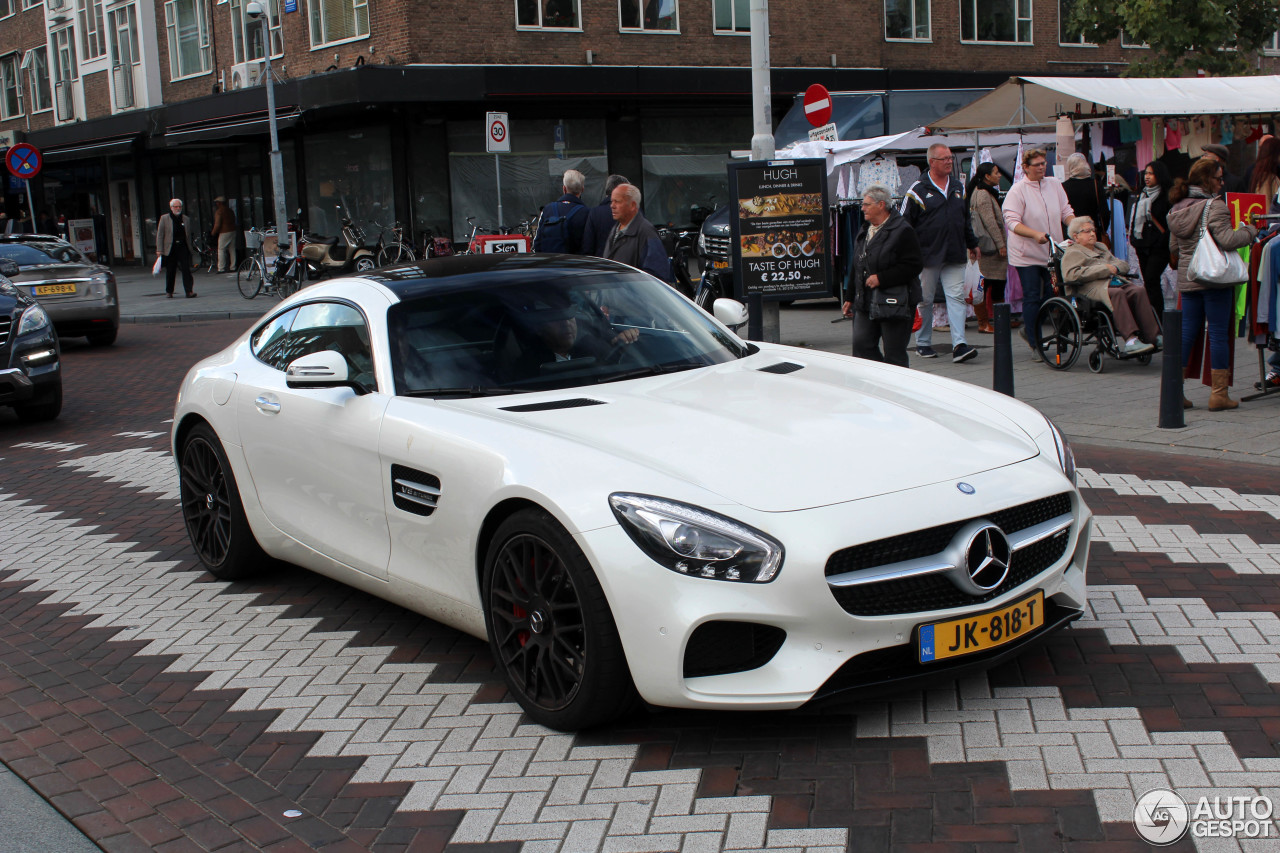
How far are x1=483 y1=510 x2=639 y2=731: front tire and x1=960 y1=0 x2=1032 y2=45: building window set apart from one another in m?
32.6

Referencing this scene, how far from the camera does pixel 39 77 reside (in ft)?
145

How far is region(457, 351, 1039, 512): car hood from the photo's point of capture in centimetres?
373

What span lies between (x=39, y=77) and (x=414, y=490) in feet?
152

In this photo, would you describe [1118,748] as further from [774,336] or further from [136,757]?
[774,336]

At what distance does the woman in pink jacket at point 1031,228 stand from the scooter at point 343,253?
1501 centimetres

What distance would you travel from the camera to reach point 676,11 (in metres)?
29.2

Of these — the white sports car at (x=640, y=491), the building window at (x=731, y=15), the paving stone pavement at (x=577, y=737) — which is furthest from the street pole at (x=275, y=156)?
the white sports car at (x=640, y=491)

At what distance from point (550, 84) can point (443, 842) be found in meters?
25.3

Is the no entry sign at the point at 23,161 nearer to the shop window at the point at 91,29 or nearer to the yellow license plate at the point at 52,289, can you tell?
the yellow license plate at the point at 52,289

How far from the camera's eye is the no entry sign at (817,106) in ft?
54.1

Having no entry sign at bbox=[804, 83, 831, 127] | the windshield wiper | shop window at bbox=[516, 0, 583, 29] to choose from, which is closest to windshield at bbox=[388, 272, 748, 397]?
the windshield wiper

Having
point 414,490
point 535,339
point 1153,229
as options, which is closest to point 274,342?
point 535,339

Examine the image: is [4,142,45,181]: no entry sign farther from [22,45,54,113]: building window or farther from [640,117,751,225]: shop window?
[22,45,54,113]: building window

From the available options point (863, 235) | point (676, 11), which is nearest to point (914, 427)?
point (863, 235)
